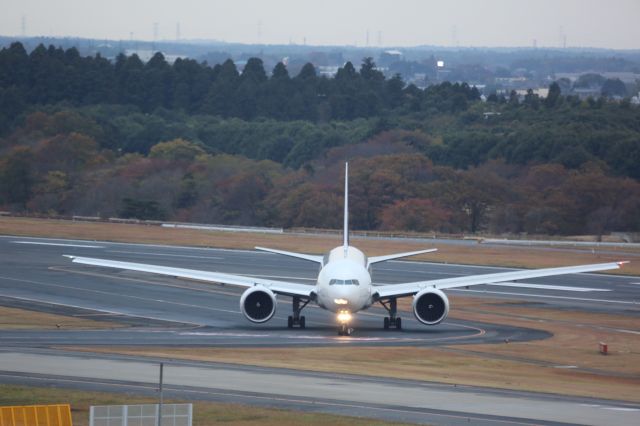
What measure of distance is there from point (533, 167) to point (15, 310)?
351ft

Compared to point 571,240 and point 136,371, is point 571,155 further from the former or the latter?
point 136,371

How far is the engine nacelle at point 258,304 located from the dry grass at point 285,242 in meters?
44.6

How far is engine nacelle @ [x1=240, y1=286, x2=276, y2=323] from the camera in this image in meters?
58.5

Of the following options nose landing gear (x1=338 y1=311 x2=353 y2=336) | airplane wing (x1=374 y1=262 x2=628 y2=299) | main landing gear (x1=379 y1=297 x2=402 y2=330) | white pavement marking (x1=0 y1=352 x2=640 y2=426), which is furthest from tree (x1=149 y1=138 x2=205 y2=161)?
white pavement marking (x1=0 y1=352 x2=640 y2=426)

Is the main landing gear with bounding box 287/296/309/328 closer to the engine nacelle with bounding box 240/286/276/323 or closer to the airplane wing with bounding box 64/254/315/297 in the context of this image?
the airplane wing with bounding box 64/254/315/297

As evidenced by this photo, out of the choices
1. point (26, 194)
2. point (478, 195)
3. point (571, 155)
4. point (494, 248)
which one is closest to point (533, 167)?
point (571, 155)

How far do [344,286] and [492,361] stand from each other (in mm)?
7674

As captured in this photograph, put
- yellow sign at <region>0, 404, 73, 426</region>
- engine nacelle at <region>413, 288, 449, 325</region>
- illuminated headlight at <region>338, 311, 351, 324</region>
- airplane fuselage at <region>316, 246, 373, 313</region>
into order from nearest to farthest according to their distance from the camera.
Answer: yellow sign at <region>0, 404, 73, 426</region> → airplane fuselage at <region>316, 246, 373, 313</region> → illuminated headlight at <region>338, 311, 351, 324</region> → engine nacelle at <region>413, 288, 449, 325</region>

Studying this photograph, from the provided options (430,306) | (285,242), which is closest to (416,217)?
(285,242)

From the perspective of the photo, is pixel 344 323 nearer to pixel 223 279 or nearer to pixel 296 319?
pixel 296 319

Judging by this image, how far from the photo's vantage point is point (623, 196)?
147 m

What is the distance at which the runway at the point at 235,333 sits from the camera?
3909cm

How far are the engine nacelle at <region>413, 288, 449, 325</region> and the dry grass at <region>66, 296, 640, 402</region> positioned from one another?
3.39m

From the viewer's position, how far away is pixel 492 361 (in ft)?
166
